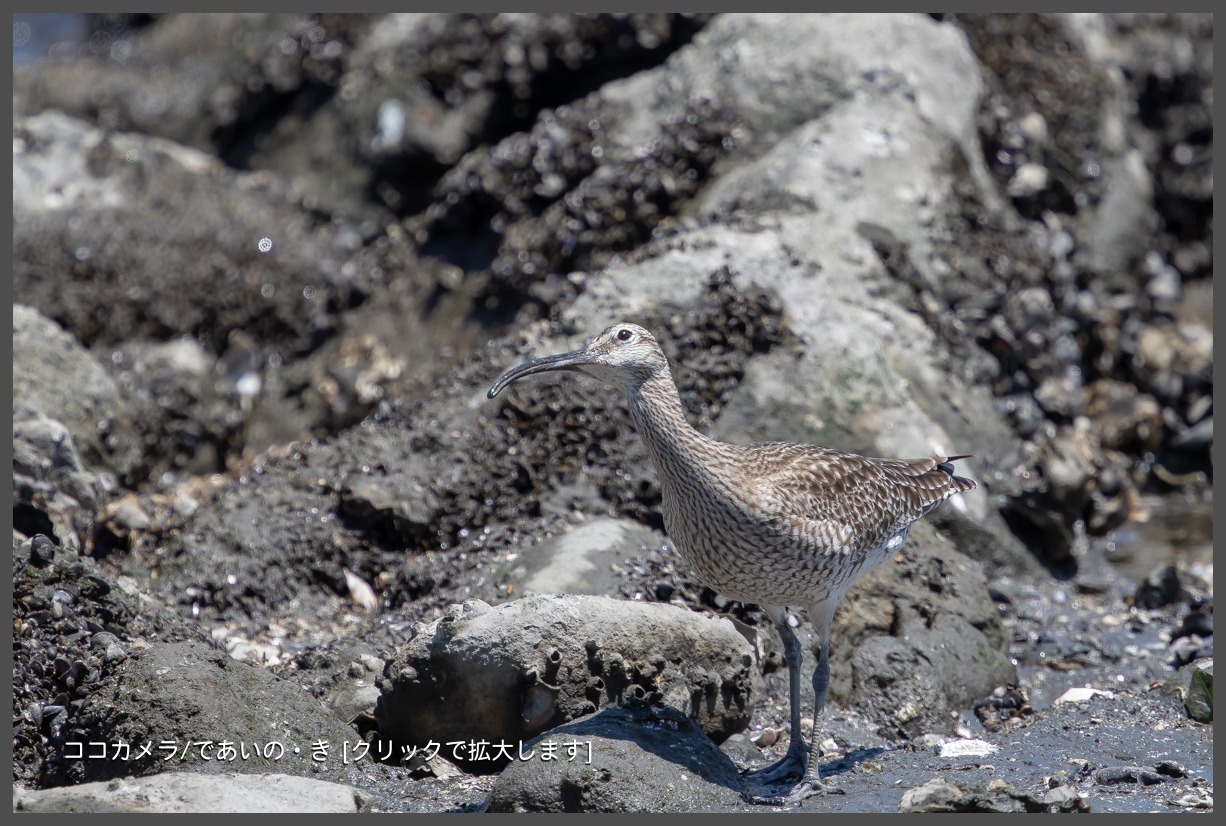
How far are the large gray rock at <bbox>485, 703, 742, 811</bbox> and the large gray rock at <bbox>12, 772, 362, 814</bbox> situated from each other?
2.60ft

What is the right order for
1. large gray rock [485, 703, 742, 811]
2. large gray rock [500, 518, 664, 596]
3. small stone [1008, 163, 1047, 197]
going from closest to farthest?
1. large gray rock [485, 703, 742, 811]
2. large gray rock [500, 518, 664, 596]
3. small stone [1008, 163, 1047, 197]

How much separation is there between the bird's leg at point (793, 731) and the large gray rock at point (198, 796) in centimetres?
220

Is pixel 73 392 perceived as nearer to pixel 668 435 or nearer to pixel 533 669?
pixel 533 669

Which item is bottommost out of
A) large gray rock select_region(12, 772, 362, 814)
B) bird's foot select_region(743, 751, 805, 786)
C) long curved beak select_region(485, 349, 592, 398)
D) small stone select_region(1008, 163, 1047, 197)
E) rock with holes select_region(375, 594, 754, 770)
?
bird's foot select_region(743, 751, 805, 786)

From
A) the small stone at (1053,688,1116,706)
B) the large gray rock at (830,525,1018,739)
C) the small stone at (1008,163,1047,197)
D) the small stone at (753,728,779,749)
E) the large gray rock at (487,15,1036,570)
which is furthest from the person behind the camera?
the small stone at (1008,163,1047,197)

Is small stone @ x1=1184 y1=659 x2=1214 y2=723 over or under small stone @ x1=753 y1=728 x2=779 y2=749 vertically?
over

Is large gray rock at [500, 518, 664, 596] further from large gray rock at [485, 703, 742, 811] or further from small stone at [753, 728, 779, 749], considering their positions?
large gray rock at [485, 703, 742, 811]

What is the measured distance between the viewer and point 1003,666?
9.28m

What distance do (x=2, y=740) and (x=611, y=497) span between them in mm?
4198

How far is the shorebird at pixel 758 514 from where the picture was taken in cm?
732

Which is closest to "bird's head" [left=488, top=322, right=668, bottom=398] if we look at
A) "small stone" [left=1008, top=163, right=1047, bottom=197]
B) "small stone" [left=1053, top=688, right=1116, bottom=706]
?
"small stone" [left=1053, top=688, right=1116, bottom=706]

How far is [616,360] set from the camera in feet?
24.5

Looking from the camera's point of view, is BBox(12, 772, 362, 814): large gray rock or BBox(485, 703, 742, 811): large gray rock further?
BBox(485, 703, 742, 811): large gray rock

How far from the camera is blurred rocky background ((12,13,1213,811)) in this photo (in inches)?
292
